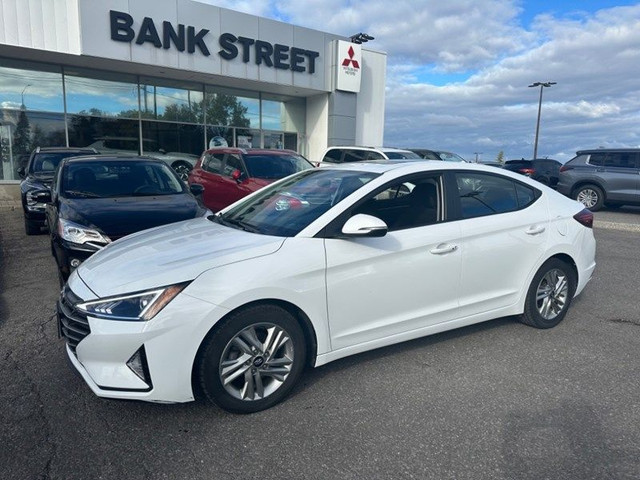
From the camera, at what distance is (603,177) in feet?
45.1

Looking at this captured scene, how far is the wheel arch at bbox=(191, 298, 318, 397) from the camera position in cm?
280

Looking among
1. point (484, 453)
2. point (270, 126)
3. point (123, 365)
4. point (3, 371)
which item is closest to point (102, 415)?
point (123, 365)

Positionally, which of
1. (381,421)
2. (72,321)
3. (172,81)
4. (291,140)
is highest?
(172,81)

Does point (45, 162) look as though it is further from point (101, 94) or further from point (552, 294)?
point (552, 294)

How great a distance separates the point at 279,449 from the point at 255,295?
2.92 ft

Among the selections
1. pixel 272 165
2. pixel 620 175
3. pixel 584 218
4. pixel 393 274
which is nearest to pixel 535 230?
pixel 584 218

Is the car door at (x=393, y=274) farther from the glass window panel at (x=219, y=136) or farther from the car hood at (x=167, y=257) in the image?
the glass window panel at (x=219, y=136)

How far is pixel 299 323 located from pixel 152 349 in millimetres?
948

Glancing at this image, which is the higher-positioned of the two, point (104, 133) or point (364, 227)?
point (104, 133)

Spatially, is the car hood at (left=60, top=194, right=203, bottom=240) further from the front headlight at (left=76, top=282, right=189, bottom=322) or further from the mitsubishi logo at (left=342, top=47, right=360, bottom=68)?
the mitsubishi logo at (left=342, top=47, right=360, bottom=68)

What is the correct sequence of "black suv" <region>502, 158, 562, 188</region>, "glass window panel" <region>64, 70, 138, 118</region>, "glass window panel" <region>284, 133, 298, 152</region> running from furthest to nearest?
1. "glass window panel" <region>284, 133, 298, 152</region>
2. "black suv" <region>502, 158, 562, 188</region>
3. "glass window panel" <region>64, 70, 138, 118</region>

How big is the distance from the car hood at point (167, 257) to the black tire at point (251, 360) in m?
0.38

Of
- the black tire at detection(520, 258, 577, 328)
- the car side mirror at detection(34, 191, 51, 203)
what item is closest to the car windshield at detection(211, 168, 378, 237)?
the black tire at detection(520, 258, 577, 328)

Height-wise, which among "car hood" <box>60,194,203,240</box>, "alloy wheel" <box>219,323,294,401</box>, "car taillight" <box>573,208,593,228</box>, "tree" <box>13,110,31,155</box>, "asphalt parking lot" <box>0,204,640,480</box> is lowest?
"asphalt parking lot" <box>0,204,640,480</box>
